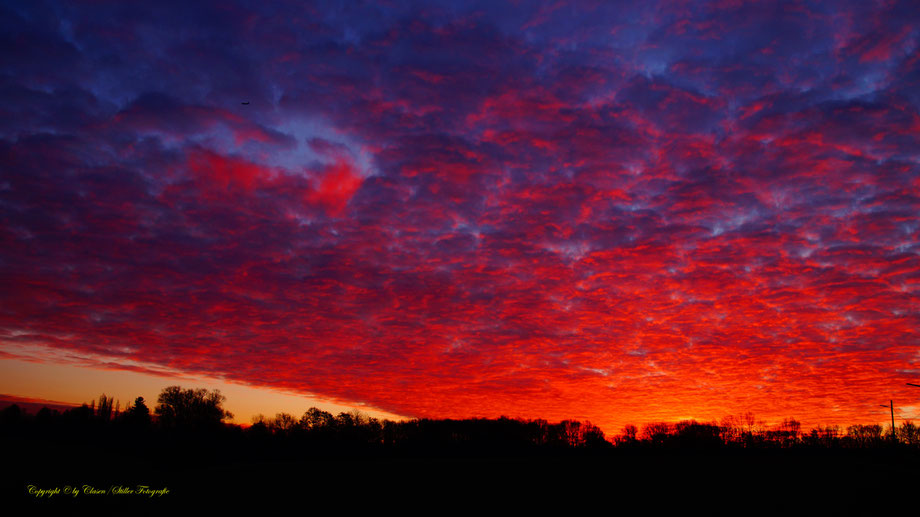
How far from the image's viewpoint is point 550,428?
141375 millimetres

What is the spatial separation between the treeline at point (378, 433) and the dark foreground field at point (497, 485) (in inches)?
896

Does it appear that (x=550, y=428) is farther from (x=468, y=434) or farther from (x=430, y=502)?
(x=430, y=502)

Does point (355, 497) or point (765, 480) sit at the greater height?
point (765, 480)

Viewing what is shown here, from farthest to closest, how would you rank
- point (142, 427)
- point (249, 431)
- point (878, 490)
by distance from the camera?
point (249, 431) < point (142, 427) < point (878, 490)

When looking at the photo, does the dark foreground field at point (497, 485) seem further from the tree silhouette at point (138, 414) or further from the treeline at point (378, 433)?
the tree silhouette at point (138, 414)

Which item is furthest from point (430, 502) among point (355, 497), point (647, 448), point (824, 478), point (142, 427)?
point (142, 427)

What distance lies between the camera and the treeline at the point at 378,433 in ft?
315

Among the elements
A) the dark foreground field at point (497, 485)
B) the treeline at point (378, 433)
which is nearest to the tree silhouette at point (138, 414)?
the treeline at point (378, 433)

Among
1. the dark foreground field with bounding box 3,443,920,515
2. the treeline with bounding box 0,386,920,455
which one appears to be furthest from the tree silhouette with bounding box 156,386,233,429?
the dark foreground field with bounding box 3,443,920,515

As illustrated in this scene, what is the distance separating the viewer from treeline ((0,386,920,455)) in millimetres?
96125

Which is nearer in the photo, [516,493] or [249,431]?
[516,493]

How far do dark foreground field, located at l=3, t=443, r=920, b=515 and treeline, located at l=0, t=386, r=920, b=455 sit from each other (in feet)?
74.7

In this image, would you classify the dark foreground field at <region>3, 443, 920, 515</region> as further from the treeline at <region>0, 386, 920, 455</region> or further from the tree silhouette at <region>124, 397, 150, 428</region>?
the tree silhouette at <region>124, 397, 150, 428</region>

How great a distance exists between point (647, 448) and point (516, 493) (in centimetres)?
4348
